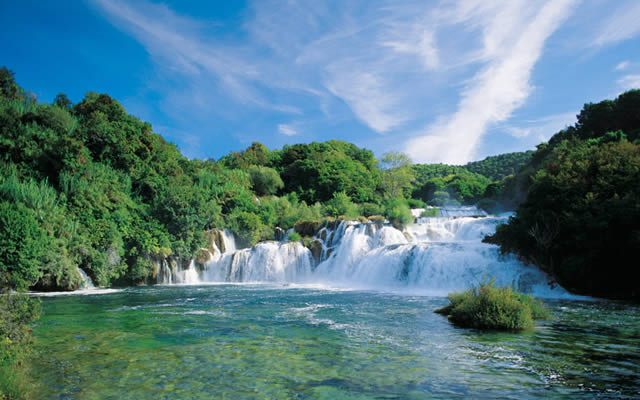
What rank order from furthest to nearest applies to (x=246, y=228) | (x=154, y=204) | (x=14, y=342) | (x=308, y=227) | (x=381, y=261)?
(x=308, y=227) < (x=246, y=228) < (x=154, y=204) < (x=381, y=261) < (x=14, y=342)

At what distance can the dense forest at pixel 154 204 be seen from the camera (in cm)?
1648

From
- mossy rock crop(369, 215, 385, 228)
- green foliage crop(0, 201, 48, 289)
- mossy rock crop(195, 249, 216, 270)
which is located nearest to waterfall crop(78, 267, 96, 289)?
green foliage crop(0, 201, 48, 289)

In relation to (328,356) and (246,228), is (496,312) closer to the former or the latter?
(328,356)

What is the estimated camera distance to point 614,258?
Answer: 1588 centimetres

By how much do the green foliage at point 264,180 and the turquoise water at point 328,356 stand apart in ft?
120

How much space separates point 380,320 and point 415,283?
11.0 metres

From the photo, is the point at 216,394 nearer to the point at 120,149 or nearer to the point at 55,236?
the point at 55,236

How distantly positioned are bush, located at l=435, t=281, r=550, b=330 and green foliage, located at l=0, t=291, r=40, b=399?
962 centimetres

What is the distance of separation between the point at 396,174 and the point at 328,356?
54557mm

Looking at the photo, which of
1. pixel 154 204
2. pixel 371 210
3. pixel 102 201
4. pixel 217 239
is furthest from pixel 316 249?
pixel 102 201

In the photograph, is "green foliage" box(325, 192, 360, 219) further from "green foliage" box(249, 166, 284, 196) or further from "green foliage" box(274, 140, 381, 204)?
"green foliage" box(249, 166, 284, 196)

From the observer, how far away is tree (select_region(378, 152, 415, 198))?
59963 millimetres

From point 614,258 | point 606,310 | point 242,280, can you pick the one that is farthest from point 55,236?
point 614,258

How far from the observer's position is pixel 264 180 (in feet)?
161
